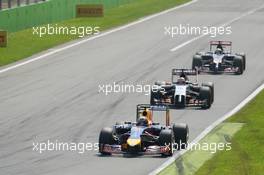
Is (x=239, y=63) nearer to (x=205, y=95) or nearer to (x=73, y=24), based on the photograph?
(x=205, y=95)

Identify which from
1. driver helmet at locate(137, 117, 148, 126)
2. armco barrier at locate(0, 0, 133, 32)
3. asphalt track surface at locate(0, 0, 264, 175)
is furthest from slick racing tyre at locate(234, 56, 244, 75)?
driver helmet at locate(137, 117, 148, 126)

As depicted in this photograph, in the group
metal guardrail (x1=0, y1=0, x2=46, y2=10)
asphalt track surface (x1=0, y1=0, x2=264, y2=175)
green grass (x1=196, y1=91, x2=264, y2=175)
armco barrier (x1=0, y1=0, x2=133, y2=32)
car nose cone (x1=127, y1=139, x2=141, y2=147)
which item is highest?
metal guardrail (x1=0, y1=0, x2=46, y2=10)

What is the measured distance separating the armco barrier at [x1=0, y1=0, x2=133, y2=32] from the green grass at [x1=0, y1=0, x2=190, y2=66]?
22.3 inches

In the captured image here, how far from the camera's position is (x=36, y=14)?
66125 millimetres

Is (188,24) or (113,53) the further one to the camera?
(188,24)

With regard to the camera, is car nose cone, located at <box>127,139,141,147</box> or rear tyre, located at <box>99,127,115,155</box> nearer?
car nose cone, located at <box>127,139,141,147</box>

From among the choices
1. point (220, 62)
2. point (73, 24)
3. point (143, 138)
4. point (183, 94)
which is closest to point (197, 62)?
point (220, 62)

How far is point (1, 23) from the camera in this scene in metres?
61.6

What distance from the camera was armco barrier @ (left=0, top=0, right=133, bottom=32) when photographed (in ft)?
204

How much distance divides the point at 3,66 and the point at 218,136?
20843 millimetres

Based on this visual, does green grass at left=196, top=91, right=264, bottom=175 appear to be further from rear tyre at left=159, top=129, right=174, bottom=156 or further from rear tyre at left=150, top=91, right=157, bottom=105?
rear tyre at left=150, top=91, right=157, bottom=105

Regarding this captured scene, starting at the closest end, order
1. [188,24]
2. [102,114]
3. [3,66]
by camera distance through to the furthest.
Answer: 1. [102,114]
2. [3,66]
3. [188,24]

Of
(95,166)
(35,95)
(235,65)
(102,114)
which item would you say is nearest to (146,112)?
(95,166)

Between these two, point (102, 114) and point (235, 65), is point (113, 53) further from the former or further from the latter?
point (102, 114)
